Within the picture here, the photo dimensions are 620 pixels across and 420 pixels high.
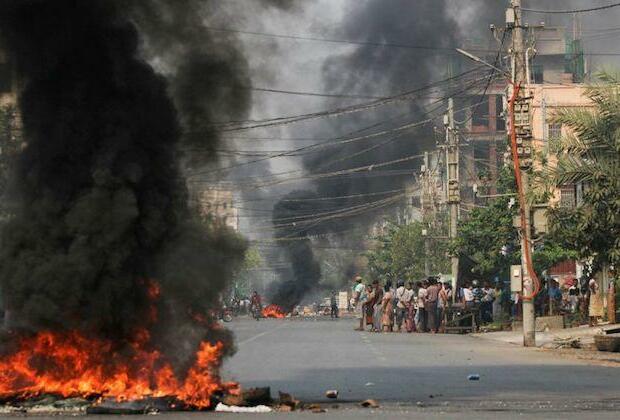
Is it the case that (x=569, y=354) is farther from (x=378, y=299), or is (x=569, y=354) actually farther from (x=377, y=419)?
(x=378, y=299)

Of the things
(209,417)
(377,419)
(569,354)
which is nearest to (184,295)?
(209,417)

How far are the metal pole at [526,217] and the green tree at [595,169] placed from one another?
1.86 m

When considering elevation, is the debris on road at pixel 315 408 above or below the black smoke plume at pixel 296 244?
below

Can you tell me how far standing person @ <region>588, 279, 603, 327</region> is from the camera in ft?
120

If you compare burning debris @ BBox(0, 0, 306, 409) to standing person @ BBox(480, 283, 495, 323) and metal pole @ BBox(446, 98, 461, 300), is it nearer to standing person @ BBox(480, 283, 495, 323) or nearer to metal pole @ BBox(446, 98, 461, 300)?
standing person @ BBox(480, 283, 495, 323)

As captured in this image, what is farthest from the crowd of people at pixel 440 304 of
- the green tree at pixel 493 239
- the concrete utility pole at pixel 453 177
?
the concrete utility pole at pixel 453 177

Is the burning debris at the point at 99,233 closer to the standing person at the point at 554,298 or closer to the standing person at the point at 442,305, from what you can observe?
the standing person at the point at 442,305

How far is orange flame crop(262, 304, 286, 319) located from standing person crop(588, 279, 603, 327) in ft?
142

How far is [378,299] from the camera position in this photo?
4469cm

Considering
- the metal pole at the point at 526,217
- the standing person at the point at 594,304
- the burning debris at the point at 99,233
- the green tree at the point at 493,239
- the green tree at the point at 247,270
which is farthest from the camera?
the green tree at the point at 493,239

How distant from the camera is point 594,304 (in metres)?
36.9

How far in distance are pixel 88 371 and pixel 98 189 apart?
198 cm

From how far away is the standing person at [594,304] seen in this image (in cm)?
3656

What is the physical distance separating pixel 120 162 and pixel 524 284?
17289 millimetres
